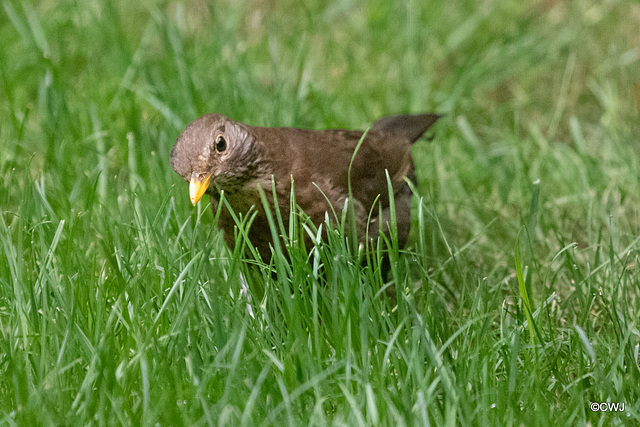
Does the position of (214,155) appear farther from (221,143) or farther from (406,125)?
(406,125)

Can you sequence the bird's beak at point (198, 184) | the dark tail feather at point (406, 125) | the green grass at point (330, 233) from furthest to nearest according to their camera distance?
1. the dark tail feather at point (406, 125)
2. the bird's beak at point (198, 184)
3. the green grass at point (330, 233)

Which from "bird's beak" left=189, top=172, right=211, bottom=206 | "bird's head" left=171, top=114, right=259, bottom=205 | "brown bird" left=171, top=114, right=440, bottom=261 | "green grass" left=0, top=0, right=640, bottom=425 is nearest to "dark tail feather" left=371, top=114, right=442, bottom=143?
"green grass" left=0, top=0, right=640, bottom=425

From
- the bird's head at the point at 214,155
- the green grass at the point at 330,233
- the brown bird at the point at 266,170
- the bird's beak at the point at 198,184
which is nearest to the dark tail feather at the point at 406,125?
the green grass at the point at 330,233

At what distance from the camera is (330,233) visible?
91.5 inches

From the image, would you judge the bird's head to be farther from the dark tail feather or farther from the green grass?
the dark tail feather

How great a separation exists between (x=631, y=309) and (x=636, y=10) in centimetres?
283

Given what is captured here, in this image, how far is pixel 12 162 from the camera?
3242 millimetres

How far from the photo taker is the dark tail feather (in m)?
3.54

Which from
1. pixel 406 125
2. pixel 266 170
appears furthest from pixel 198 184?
pixel 406 125

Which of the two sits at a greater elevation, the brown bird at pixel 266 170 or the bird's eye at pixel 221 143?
the bird's eye at pixel 221 143

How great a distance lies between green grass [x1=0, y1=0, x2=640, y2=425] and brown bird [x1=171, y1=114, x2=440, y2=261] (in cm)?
13

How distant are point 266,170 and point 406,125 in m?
1.13

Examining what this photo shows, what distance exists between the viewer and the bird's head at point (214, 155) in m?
2.52

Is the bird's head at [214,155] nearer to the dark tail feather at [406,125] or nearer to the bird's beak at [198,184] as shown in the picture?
the bird's beak at [198,184]
